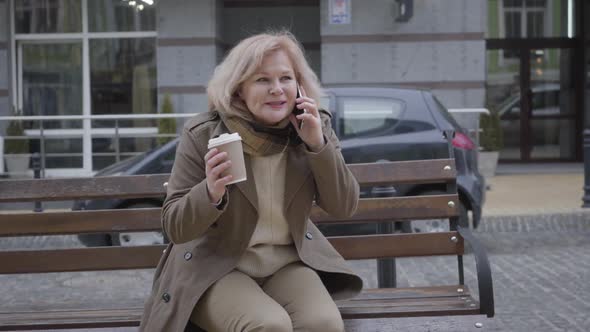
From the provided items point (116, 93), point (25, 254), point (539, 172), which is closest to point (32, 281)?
point (25, 254)

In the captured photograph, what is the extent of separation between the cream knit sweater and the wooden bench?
25.1 inches

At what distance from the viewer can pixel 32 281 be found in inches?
309

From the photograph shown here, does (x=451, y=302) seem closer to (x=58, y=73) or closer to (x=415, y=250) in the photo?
(x=415, y=250)

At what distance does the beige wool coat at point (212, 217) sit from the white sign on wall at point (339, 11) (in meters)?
11.5

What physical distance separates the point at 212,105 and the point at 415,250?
1.34 meters

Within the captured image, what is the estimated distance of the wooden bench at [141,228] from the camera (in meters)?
4.39

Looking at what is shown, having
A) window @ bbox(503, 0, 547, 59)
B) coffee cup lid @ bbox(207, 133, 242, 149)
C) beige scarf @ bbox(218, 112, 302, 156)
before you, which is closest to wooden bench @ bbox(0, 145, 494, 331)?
beige scarf @ bbox(218, 112, 302, 156)

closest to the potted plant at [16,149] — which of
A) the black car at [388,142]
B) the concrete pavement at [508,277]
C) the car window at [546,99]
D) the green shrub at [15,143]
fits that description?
the green shrub at [15,143]

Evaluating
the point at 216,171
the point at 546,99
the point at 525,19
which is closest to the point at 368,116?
the point at 216,171

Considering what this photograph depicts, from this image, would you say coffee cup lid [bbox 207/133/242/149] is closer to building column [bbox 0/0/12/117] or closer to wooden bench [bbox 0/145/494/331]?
wooden bench [bbox 0/145/494/331]

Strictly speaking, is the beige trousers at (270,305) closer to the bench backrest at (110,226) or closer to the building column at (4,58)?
the bench backrest at (110,226)

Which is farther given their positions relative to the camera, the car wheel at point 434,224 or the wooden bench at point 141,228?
the car wheel at point 434,224

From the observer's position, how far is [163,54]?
15234mm

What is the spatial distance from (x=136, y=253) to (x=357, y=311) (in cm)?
109
